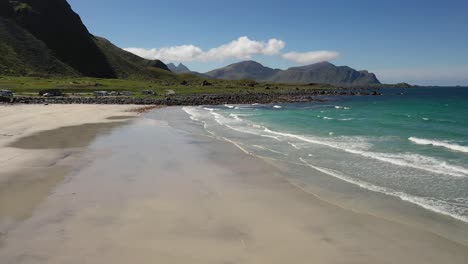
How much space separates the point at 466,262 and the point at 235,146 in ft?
67.1

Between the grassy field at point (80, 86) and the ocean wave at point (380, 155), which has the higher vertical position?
the grassy field at point (80, 86)

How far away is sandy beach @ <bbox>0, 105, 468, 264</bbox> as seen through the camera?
33.6 feet

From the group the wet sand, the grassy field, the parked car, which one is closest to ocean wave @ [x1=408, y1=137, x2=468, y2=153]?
the wet sand

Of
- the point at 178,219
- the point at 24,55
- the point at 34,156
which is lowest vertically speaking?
the point at 34,156

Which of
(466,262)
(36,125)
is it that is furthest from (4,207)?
(36,125)

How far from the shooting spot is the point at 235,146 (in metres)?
29.6

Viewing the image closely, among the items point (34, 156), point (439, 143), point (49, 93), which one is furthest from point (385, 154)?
point (49, 93)

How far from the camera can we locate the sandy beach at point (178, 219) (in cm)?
1023

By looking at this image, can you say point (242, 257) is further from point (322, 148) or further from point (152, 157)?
point (322, 148)

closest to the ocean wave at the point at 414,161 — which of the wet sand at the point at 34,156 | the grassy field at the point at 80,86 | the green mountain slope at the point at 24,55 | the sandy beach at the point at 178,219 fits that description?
the sandy beach at the point at 178,219

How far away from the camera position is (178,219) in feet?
42.2

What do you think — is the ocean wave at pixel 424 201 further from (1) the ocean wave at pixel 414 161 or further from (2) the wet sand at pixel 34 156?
(2) the wet sand at pixel 34 156

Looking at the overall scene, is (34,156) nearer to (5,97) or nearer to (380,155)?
(380,155)

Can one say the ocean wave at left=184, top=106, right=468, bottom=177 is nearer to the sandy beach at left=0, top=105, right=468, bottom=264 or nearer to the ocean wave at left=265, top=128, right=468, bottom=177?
the ocean wave at left=265, top=128, right=468, bottom=177
